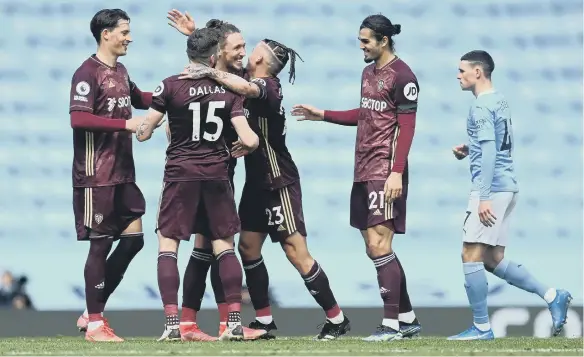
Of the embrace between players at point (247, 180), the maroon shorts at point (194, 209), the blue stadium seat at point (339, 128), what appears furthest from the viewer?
the blue stadium seat at point (339, 128)

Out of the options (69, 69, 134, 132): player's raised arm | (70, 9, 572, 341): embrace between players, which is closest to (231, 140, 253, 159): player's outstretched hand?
(70, 9, 572, 341): embrace between players

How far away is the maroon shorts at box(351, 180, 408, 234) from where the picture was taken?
32.0 feet

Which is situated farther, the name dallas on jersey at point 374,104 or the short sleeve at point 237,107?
the name dallas on jersey at point 374,104

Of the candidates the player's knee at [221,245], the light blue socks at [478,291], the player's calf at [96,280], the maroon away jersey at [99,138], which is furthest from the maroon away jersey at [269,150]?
the light blue socks at [478,291]

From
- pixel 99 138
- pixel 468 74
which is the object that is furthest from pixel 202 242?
pixel 468 74

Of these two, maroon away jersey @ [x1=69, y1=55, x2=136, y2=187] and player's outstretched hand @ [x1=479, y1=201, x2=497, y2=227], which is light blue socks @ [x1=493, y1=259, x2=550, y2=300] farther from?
maroon away jersey @ [x1=69, y1=55, x2=136, y2=187]

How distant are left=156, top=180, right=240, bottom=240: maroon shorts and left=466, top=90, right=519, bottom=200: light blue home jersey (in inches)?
62.4

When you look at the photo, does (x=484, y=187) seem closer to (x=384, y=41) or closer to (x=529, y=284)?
(x=529, y=284)

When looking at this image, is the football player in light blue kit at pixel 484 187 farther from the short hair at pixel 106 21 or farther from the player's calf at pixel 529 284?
the short hair at pixel 106 21

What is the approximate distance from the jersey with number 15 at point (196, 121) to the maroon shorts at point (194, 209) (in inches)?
2.2

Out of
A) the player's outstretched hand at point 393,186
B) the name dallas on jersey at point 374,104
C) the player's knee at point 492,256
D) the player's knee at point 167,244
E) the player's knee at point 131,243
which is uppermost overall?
the name dallas on jersey at point 374,104

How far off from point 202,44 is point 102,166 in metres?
1.12

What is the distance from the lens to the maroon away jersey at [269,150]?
9.85m

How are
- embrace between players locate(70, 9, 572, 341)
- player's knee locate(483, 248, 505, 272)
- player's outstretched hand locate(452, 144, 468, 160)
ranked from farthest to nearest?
player's outstretched hand locate(452, 144, 468, 160) → player's knee locate(483, 248, 505, 272) → embrace between players locate(70, 9, 572, 341)
